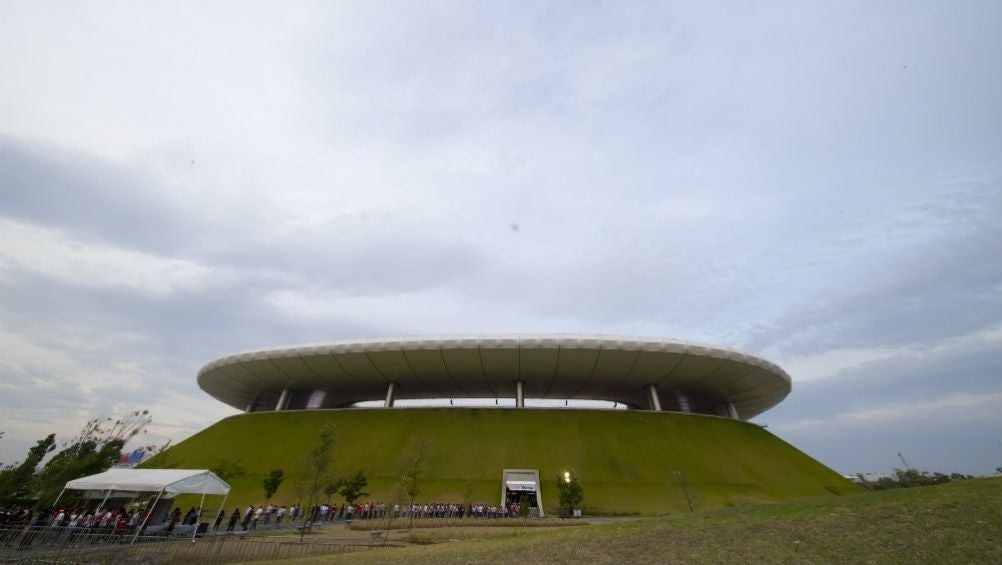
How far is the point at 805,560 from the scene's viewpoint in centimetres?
736

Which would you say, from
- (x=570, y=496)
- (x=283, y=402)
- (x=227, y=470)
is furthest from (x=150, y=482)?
(x=283, y=402)

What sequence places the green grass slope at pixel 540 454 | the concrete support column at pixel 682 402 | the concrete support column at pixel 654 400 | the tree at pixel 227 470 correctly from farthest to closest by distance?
1. the concrete support column at pixel 682 402
2. the concrete support column at pixel 654 400
3. the tree at pixel 227 470
4. the green grass slope at pixel 540 454

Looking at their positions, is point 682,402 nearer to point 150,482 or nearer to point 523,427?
point 523,427

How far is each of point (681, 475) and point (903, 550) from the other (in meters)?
27.0

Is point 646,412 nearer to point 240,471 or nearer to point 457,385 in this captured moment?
point 457,385

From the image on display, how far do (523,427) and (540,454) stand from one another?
3879mm

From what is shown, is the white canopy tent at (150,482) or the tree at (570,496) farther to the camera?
the tree at (570,496)

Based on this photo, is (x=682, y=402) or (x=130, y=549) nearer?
(x=130, y=549)

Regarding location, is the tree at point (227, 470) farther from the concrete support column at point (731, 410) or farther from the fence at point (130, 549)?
the concrete support column at point (731, 410)

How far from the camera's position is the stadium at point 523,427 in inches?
1257

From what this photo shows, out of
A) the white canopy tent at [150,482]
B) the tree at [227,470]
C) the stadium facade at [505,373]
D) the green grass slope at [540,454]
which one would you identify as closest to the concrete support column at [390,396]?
the stadium facade at [505,373]

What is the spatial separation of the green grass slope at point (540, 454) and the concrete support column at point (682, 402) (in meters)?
5.71

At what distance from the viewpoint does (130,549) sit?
43.2ft

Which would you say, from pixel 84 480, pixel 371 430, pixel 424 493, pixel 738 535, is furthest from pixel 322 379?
pixel 738 535
